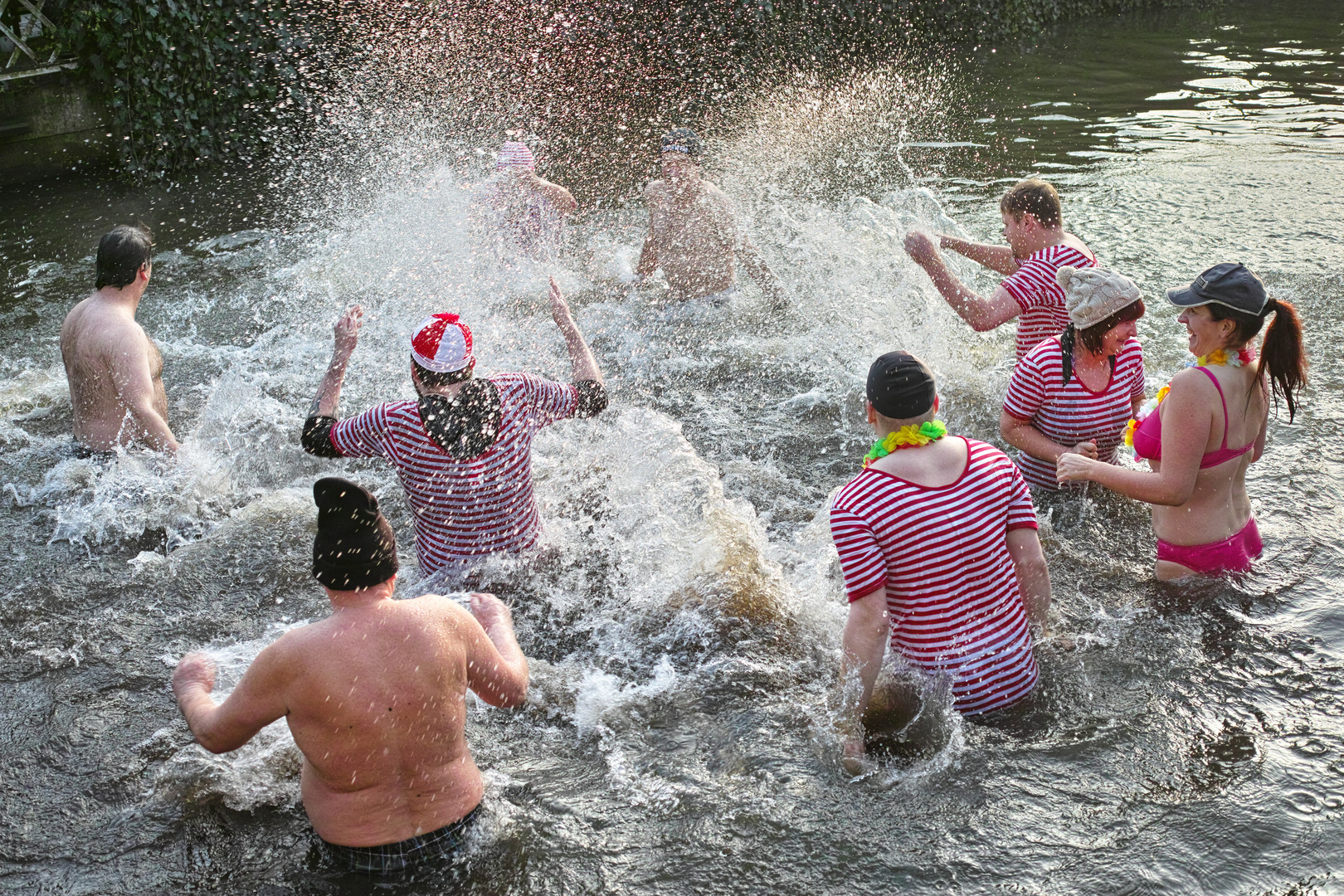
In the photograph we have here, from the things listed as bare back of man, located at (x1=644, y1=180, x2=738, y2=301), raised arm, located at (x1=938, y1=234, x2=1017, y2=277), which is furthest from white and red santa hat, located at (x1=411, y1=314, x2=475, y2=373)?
bare back of man, located at (x1=644, y1=180, x2=738, y2=301)

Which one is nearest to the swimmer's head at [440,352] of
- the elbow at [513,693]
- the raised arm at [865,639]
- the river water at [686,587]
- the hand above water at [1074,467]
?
the river water at [686,587]

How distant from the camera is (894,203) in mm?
10164

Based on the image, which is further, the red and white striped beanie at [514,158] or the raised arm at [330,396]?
the red and white striped beanie at [514,158]

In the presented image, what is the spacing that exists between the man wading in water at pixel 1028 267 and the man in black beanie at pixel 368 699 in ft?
11.7

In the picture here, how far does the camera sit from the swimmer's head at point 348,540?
2.87 meters

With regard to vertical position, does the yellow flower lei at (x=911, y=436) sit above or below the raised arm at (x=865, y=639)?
above

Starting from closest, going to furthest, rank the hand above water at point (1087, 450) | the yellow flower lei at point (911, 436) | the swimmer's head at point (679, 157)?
the yellow flower lei at point (911, 436)
the hand above water at point (1087, 450)
the swimmer's head at point (679, 157)

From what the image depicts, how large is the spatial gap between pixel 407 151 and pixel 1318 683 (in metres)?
12.3

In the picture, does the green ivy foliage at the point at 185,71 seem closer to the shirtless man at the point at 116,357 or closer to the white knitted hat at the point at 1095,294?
the shirtless man at the point at 116,357

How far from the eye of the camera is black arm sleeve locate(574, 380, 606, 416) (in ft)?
14.8

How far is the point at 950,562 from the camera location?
3320 mm

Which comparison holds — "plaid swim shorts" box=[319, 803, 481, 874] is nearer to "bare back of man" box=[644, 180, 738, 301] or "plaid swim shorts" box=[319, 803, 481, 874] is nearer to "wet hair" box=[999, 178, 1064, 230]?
"wet hair" box=[999, 178, 1064, 230]

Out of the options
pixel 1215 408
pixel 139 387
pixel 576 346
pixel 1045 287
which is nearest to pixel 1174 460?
pixel 1215 408

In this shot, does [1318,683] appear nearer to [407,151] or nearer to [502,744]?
[502,744]
